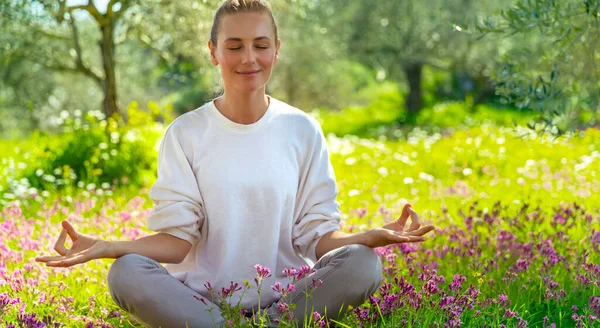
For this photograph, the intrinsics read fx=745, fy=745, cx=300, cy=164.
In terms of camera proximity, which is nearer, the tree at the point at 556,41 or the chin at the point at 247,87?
the chin at the point at 247,87

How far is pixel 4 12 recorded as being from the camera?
31.3ft

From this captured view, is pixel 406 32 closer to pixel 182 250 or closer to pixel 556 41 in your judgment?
pixel 556 41

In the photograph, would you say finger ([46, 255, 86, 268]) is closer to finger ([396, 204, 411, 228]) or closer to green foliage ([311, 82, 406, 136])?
finger ([396, 204, 411, 228])

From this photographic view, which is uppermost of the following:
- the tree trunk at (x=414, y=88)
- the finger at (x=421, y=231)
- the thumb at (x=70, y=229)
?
the thumb at (x=70, y=229)

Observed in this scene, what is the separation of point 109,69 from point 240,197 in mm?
7102

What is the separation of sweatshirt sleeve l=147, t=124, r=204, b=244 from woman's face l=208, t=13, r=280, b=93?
418mm

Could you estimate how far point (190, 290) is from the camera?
342 cm

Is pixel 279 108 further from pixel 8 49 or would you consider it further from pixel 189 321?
pixel 8 49

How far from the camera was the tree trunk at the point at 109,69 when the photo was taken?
10.1 m

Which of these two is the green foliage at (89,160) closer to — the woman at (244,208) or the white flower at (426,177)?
the white flower at (426,177)

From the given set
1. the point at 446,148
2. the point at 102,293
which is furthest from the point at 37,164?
the point at 446,148

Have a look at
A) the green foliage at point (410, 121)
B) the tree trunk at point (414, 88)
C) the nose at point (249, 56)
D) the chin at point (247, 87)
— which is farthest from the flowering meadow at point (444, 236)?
the tree trunk at point (414, 88)

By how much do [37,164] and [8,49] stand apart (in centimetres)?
259

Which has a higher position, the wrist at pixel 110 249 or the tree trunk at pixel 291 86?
the wrist at pixel 110 249
